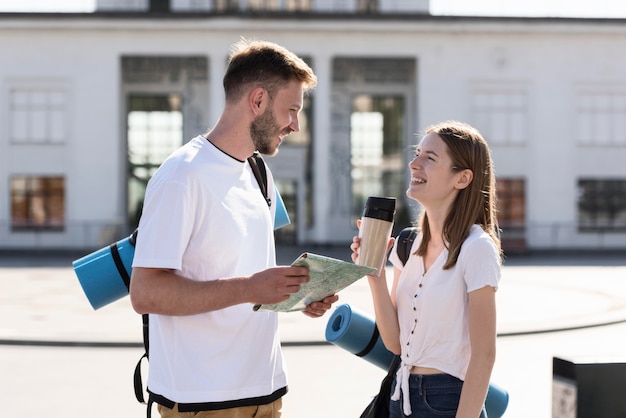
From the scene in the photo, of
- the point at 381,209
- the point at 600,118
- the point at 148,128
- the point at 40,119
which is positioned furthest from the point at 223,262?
the point at 600,118

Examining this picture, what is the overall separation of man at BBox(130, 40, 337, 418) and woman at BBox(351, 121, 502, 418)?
43cm

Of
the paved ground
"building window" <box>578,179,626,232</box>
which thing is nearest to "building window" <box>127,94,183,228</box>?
"building window" <box>578,179,626,232</box>

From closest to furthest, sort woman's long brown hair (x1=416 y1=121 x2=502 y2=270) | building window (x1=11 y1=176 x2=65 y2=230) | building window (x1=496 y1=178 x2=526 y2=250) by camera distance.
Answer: woman's long brown hair (x1=416 y1=121 x2=502 y2=270) → building window (x1=11 y1=176 x2=65 y2=230) → building window (x1=496 y1=178 x2=526 y2=250)

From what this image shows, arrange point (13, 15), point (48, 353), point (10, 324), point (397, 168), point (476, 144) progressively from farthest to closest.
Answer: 1. point (397, 168)
2. point (13, 15)
3. point (10, 324)
4. point (48, 353)
5. point (476, 144)

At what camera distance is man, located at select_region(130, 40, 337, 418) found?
2.68m

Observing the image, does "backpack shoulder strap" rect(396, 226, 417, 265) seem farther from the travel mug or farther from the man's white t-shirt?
the man's white t-shirt

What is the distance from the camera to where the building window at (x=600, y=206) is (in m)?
36.7

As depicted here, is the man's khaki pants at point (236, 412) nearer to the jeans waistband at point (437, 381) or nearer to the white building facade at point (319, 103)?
the jeans waistband at point (437, 381)

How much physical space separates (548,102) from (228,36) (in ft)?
47.9

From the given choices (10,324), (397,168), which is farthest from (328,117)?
(10,324)

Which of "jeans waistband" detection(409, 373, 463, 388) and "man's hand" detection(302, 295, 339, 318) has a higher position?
"man's hand" detection(302, 295, 339, 318)

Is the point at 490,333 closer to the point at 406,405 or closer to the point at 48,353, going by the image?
the point at 406,405

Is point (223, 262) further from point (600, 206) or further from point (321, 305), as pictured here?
point (600, 206)

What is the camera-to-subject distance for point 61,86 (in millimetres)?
35719
